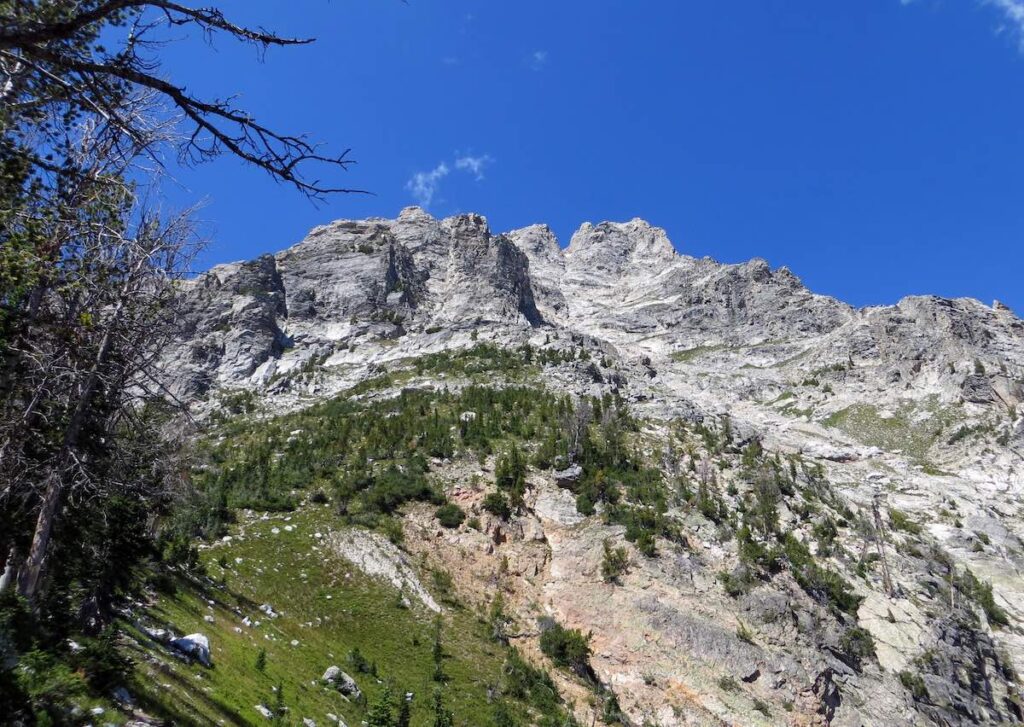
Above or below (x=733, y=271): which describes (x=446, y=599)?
below

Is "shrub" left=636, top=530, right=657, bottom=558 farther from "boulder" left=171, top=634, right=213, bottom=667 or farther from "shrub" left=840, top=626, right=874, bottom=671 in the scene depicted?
"boulder" left=171, top=634, right=213, bottom=667

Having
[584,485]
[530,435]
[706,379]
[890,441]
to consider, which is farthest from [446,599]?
[706,379]

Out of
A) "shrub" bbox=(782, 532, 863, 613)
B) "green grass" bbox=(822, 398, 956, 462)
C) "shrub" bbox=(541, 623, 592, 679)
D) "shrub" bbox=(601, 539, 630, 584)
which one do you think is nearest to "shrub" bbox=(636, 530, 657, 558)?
"shrub" bbox=(601, 539, 630, 584)

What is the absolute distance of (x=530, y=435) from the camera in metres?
45.8

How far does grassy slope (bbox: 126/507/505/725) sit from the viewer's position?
40.0 ft

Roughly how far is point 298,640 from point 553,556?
16571mm

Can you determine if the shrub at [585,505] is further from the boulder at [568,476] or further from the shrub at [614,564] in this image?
the shrub at [614,564]

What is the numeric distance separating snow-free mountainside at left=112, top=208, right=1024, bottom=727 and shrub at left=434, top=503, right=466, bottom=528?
18 cm

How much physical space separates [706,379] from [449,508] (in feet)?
323

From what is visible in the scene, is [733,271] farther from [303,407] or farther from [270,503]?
[270,503]

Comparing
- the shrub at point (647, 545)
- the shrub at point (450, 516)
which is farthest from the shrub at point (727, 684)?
the shrub at point (450, 516)

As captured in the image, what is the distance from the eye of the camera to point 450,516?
34094mm

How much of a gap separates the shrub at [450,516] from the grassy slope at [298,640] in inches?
255

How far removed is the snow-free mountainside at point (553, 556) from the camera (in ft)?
66.8
